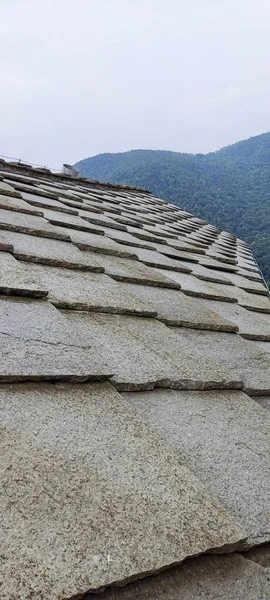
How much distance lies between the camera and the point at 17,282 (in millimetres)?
1012

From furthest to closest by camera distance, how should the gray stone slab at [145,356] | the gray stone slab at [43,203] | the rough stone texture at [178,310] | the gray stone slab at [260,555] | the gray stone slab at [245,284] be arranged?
the gray stone slab at [245,284] → the gray stone slab at [43,203] → the rough stone texture at [178,310] → the gray stone slab at [145,356] → the gray stone slab at [260,555]

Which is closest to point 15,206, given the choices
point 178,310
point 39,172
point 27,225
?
point 27,225

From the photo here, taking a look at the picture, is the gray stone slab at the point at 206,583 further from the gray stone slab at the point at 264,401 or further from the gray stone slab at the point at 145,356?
the gray stone slab at the point at 264,401

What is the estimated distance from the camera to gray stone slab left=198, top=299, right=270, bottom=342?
171cm

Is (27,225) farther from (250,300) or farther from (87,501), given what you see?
(250,300)

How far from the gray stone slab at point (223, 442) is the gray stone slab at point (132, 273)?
2.15 ft

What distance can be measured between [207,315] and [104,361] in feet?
2.40

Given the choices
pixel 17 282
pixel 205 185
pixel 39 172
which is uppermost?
pixel 205 185

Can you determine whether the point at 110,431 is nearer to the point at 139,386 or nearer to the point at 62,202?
the point at 139,386

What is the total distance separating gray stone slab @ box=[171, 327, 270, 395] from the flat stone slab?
1.64 ft

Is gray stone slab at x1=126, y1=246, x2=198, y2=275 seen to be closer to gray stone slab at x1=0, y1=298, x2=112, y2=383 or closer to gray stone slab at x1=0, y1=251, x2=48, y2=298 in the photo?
gray stone slab at x1=0, y1=251, x2=48, y2=298

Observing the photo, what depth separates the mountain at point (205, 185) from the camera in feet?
75.9

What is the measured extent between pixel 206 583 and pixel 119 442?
22 centimetres

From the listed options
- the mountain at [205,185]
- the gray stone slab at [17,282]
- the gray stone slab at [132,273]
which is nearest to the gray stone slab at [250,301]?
the gray stone slab at [132,273]
